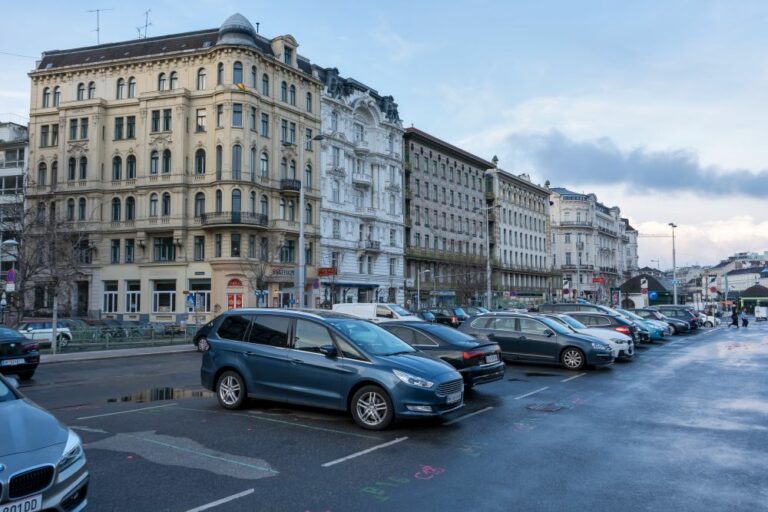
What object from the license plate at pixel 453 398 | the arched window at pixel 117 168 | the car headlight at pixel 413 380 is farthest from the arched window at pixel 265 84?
the car headlight at pixel 413 380

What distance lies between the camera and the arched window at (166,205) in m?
49.6

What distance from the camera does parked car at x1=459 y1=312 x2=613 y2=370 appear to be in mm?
16641

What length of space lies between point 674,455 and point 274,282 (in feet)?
142

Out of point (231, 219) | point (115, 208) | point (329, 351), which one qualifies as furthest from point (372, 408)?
point (115, 208)

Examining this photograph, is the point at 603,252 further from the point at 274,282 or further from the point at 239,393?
the point at 239,393

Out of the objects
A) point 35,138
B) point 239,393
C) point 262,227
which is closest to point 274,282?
point 262,227

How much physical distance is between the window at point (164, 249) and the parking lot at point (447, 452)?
3776cm

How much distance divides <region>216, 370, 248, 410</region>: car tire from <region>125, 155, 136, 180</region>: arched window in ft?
148

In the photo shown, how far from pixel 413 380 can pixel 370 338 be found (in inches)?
55.0

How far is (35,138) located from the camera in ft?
177

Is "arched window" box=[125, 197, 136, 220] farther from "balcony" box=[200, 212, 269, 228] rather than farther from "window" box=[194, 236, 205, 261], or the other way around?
"balcony" box=[200, 212, 269, 228]

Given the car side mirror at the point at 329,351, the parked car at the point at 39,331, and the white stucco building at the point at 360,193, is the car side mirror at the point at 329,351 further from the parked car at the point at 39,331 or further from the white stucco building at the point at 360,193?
the white stucco building at the point at 360,193

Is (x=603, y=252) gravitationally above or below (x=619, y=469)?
above

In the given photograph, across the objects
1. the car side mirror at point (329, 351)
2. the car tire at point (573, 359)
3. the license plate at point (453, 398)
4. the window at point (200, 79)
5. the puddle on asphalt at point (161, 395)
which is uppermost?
the window at point (200, 79)
